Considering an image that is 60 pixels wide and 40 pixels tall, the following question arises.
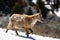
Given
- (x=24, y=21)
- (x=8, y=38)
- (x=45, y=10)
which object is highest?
(x=45, y=10)

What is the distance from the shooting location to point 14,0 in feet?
96.1

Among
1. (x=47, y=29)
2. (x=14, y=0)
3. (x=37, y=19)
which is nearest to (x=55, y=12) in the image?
(x=14, y=0)

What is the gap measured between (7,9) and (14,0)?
159 cm

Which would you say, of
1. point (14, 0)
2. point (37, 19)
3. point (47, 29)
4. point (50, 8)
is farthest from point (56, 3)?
point (37, 19)

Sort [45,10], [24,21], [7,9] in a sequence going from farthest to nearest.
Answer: [7,9]
[45,10]
[24,21]

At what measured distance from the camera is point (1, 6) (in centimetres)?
2952

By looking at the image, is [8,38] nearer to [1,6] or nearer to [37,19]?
[37,19]

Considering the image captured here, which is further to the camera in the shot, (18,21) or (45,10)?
A: (45,10)

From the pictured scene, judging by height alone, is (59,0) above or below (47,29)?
above

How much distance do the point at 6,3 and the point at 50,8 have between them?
19.3 ft

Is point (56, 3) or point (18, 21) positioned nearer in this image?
point (18, 21)

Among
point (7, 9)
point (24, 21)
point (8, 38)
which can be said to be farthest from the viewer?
point (7, 9)

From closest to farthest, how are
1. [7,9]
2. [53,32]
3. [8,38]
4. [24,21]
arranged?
[8,38] < [24,21] < [53,32] < [7,9]

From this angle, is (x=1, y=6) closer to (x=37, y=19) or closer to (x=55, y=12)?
(x=55, y=12)
